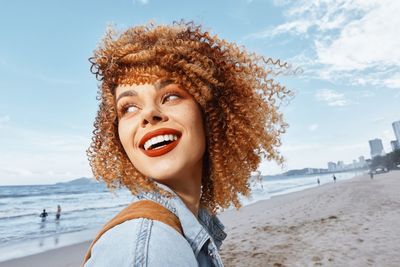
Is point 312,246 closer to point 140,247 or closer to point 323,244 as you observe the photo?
point 323,244

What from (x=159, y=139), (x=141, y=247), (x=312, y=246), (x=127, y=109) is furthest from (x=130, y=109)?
(x=312, y=246)

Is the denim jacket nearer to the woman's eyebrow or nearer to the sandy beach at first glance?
the woman's eyebrow

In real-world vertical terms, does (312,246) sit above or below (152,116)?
below

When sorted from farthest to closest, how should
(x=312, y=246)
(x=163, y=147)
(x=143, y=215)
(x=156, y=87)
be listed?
(x=312, y=246)
(x=156, y=87)
(x=163, y=147)
(x=143, y=215)

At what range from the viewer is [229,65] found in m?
2.09

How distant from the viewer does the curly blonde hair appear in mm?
1675

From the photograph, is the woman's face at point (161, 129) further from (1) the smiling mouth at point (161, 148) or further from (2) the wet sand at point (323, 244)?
(2) the wet sand at point (323, 244)

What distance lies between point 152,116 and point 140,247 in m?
0.75

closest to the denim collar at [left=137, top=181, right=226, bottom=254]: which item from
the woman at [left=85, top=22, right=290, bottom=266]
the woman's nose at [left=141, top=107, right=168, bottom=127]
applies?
the woman at [left=85, top=22, right=290, bottom=266]

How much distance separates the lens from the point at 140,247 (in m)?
0.80

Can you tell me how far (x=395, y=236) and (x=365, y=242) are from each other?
1.19 meters

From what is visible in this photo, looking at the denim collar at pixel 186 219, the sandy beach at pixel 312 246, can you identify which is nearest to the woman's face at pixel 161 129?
the denim collar at pixel 186 219

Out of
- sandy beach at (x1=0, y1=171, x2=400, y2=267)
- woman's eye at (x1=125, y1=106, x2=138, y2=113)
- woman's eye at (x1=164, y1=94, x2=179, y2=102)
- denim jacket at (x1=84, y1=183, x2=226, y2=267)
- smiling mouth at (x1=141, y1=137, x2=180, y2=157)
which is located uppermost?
woman's eye at (x1=164, y1=94, x2=179, y2=102)

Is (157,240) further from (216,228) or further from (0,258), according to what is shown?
(0,258)
